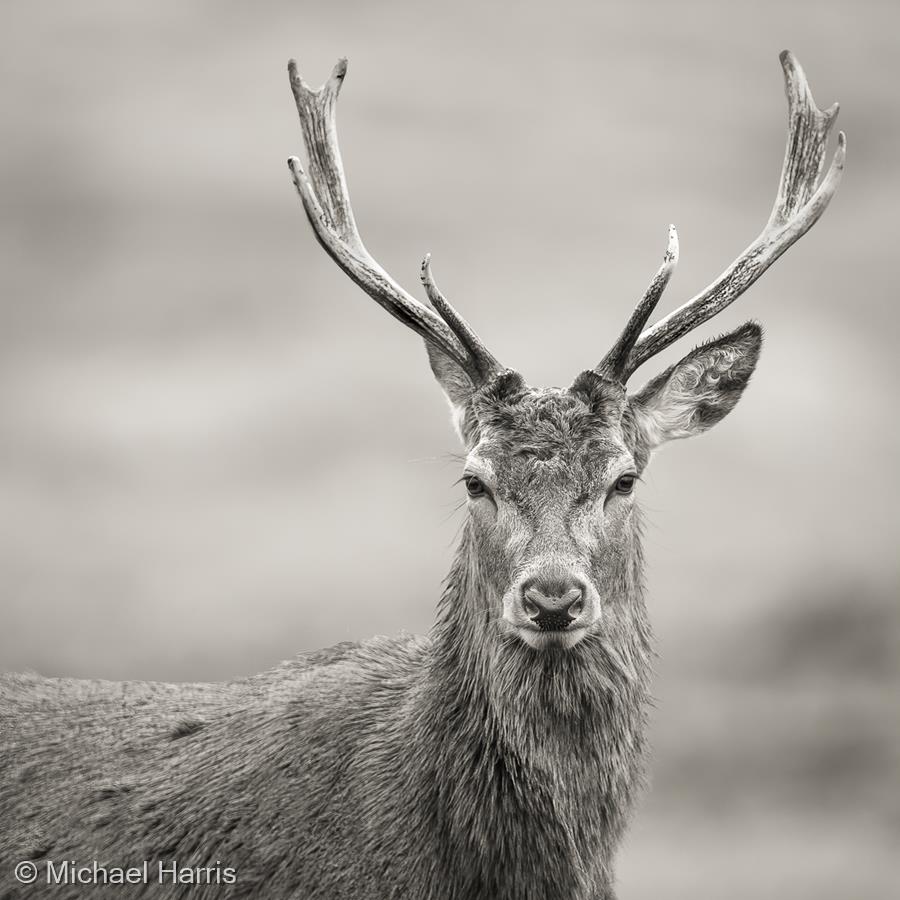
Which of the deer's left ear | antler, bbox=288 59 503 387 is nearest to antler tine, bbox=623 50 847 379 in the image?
the deer's left ear

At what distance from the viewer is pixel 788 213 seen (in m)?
8.88

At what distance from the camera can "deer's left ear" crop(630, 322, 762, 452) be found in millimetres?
8234

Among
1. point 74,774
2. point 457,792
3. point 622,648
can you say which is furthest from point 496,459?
point 74,774

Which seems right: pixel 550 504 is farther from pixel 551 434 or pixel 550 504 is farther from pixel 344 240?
pixel 344 240

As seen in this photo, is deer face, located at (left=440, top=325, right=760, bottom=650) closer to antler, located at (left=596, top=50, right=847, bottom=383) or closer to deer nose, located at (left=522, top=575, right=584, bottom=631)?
deer nose, located at (left=522, top=575, right=584, bottom=631)

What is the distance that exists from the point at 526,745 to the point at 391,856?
87 centimetres

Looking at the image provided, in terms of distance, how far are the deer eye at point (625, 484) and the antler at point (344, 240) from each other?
983mm

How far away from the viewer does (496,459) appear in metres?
7.29

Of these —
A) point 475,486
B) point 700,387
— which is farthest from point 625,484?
point 700,387

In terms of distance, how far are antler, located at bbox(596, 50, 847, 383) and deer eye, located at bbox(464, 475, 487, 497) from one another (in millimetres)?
928

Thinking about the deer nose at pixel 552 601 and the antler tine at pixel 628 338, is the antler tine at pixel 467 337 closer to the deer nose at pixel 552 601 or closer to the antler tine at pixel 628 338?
the antler tine at pixel 628 338

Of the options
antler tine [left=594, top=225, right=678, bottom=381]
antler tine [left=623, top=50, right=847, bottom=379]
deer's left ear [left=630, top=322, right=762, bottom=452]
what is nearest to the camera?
antler tine [left=594, top=225, right=678, bottom=381]

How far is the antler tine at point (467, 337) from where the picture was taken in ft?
25.8

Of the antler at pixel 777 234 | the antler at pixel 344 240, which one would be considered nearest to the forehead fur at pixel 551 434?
the antler at pixel 777 234
